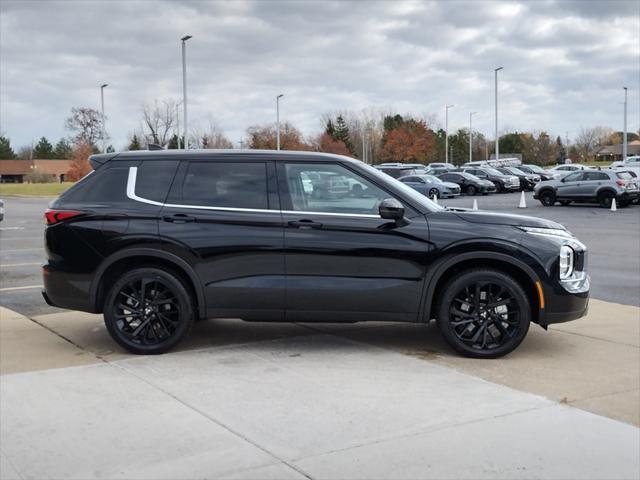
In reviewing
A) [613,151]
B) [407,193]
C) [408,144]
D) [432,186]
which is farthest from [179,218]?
[613,151]

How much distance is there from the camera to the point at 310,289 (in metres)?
6.25

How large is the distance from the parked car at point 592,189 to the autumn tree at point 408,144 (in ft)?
218

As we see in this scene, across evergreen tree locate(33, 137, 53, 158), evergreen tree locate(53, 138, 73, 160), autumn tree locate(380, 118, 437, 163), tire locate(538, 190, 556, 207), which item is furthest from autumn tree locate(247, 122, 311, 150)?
evergreen tree locate(33, 137, 53, 158)

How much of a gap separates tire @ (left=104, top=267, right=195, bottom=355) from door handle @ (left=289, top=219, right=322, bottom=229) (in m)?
1.11

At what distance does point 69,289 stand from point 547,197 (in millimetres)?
29743

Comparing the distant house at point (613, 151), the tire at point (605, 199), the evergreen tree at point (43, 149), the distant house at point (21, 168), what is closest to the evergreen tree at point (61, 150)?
the evergreen tree at point (43, 149)

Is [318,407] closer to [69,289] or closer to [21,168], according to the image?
[69,289]

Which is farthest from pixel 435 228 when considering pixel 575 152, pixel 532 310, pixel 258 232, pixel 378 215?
pixel 575 152

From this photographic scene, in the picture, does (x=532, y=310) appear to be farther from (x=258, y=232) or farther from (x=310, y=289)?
(x=258, y=232)

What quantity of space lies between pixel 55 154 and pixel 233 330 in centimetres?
14684

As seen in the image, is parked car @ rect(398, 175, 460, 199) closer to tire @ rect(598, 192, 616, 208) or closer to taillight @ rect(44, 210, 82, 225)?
tire @ rect(598, 192, 616, 208)

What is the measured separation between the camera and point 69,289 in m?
6.47

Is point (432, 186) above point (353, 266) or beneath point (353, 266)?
above

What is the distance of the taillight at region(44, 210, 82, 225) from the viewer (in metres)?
6.49
